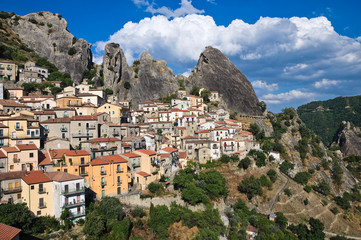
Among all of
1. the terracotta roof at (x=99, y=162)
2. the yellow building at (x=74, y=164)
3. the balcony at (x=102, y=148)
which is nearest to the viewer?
the yellow building at (x=74, y=164)

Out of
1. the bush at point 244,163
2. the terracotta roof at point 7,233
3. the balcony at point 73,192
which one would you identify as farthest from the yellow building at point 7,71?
the bush at point 244,163

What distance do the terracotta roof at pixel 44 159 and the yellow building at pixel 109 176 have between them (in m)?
6.09

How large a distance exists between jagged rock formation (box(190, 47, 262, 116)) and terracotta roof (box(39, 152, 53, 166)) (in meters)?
72.1

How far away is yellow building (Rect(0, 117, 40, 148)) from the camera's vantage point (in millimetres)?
39231

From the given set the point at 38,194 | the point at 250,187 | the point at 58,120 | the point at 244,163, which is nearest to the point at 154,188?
the point at 38,194

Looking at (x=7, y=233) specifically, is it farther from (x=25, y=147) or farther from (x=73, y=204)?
(x=25, y=147)

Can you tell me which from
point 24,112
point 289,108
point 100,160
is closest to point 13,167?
point 100,160

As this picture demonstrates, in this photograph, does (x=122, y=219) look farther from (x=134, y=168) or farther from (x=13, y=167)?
(x=13, y=167)

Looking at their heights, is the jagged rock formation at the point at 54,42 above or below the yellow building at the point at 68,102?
above

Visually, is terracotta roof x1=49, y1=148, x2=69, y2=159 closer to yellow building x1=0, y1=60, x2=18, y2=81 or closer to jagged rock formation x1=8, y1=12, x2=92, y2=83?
yellow building x1=0, y1=60, x2=18, y2=81

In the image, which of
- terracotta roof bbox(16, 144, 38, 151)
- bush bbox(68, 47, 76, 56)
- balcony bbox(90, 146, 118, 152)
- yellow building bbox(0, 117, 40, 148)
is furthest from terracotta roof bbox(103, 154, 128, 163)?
bush bbox(68, 47, 76, 56)

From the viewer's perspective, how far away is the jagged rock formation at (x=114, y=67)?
9520 centimetres

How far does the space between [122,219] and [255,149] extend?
41735 mm

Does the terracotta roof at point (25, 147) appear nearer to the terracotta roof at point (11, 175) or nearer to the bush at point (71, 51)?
the terracotta roof at point (11, 175)
